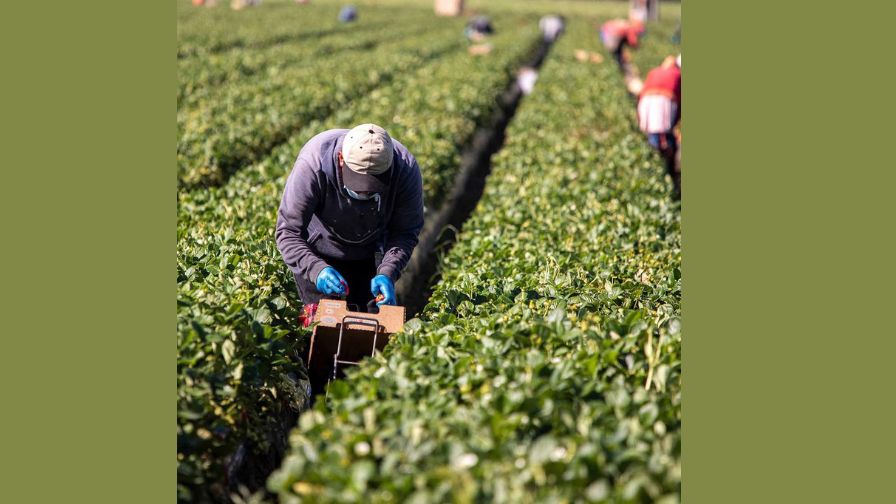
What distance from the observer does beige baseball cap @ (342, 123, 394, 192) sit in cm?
517

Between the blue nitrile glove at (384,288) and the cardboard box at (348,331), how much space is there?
0.86 feet

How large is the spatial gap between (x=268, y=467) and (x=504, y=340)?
1.54 metres

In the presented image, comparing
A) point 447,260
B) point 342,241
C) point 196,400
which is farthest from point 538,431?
point 447,260

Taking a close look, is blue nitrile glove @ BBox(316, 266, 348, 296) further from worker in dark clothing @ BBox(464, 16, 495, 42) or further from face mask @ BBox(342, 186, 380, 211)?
worker in dark clothing @ BBox(464, 16, 495, 42)

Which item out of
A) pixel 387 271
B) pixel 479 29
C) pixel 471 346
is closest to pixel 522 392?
A: pixel 471 346

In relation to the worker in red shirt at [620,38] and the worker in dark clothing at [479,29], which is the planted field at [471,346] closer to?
the worker in red shirt at [620,38]

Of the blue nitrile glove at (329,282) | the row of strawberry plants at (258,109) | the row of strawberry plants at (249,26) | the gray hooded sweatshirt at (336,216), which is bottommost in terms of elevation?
the blue nitrile glove at (329,282)

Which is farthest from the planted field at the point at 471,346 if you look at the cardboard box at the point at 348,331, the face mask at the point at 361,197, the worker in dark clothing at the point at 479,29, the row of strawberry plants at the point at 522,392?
the worker in dark clothing at the point at 479,29

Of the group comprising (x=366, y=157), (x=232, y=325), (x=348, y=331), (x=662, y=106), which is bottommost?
(x=348, y=331)

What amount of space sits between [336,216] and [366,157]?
57 centimetres

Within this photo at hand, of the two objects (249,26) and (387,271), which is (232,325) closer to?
(387,271)

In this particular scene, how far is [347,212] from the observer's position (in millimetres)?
5586

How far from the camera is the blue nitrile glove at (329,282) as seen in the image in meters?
5.32

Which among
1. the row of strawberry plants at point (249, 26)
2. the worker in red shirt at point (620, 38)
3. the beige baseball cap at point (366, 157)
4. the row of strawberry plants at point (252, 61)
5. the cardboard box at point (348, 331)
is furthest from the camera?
the row of strawberry plants at point (249, 26)
